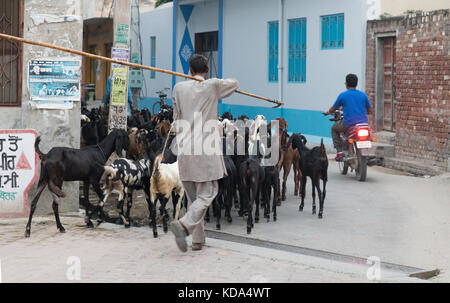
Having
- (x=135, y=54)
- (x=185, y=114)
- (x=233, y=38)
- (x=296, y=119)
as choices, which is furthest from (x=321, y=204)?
(x=233, y=38)

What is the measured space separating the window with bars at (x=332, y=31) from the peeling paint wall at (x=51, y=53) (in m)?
9.17

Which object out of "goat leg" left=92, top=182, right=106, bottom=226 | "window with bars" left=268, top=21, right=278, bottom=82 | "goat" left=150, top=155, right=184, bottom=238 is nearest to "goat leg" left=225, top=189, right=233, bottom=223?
"goat" left=150, top=155, right=184, bottom=238

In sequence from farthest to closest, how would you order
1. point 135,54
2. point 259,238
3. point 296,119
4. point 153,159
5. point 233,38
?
point 233,38, point 296,119, point 135,54, point 153,159, point 259,238

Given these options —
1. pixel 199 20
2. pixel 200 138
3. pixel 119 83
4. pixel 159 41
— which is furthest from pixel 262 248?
pixel 159 41

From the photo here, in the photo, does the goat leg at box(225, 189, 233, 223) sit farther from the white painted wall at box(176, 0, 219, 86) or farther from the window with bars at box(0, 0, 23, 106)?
the white painted wall at box(176, 0, 219, 86)

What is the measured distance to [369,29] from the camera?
16.9 m

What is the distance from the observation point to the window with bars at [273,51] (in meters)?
20.8

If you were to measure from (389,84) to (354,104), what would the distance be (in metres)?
3.84

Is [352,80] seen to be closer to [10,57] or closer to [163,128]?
[163,128]

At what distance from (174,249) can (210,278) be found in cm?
135

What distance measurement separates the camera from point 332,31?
18125mm

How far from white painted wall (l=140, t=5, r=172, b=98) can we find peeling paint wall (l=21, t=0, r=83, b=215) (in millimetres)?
16883

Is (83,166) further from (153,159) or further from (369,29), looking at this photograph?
(369,29)

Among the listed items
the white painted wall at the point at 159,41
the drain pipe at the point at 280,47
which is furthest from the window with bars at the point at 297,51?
the white painted wall at the point at 159,41
